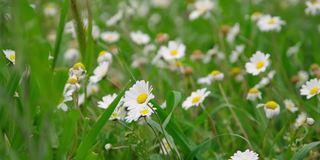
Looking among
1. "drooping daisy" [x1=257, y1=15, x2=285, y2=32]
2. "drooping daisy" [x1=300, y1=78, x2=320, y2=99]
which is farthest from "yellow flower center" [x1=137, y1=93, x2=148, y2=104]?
"drooping daisy" [x1=257, y1=15, x2=285, y2=32]

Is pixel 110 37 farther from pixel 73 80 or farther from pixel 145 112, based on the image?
pixel 145 112

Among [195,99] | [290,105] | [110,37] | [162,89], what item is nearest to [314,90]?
[290,105]

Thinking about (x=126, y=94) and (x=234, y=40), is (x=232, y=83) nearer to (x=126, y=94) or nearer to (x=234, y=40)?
(x=234, y=40)

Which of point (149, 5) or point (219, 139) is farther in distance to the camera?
point (149, 5)

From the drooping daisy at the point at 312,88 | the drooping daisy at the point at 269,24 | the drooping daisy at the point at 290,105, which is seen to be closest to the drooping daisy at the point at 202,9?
the drooping daisy at the point at 269,24

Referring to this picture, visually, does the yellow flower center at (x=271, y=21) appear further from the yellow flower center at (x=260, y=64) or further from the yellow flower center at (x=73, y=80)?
the yellow flower center at (x=73, y=80)

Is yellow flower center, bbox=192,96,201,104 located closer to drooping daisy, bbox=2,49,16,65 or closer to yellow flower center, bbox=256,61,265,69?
yellow flower center, bbox=256,61,265,69

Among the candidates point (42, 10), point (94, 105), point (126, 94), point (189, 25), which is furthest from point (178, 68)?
point (42, 10)
